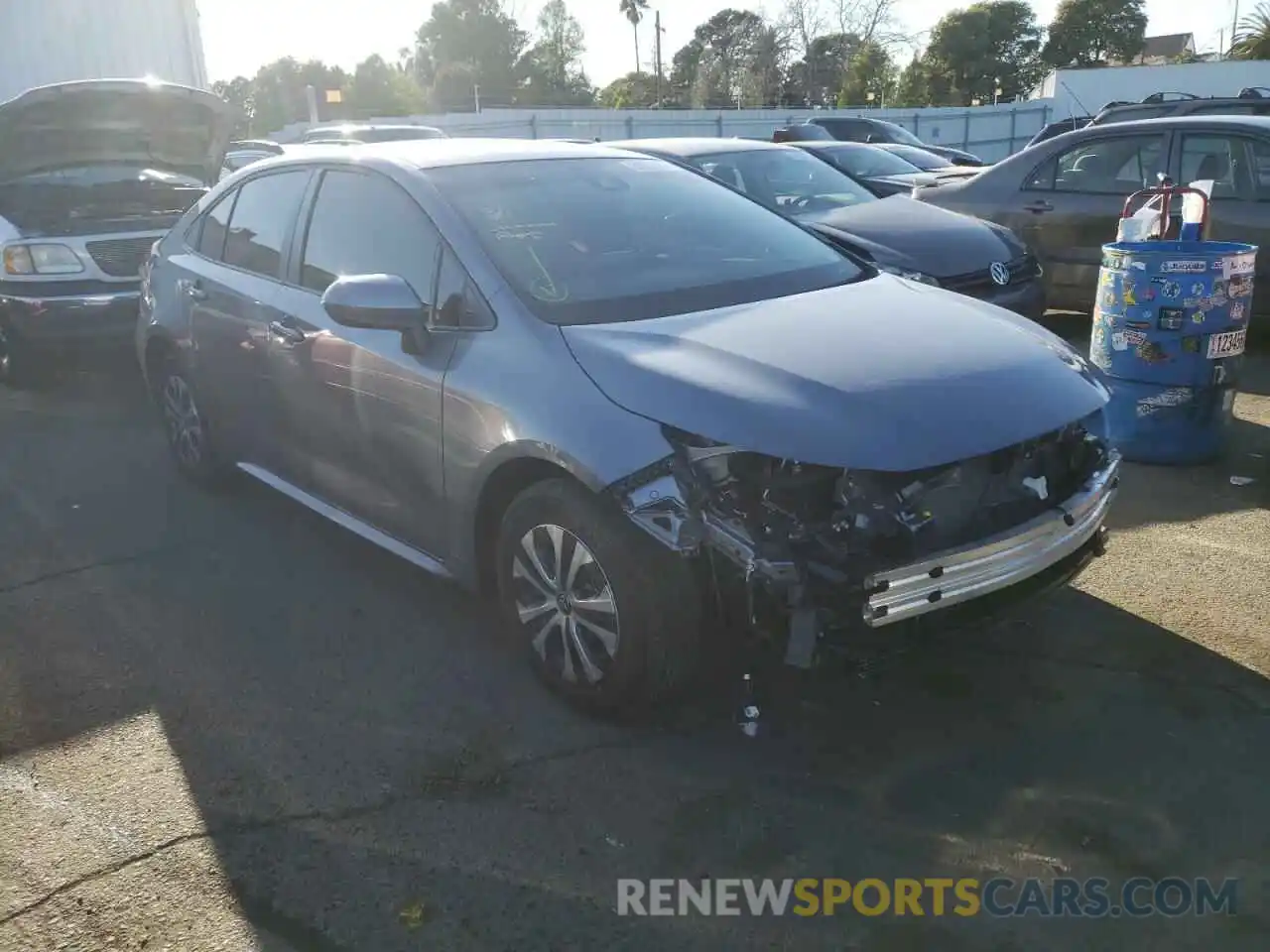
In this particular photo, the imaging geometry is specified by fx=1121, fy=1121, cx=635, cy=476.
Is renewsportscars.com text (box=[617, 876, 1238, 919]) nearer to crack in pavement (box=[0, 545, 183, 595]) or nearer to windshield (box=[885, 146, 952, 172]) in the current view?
crack in pavement (box=[0, 545, 183, 595])

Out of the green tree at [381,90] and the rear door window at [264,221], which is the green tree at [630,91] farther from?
the rear door window at [264,221]

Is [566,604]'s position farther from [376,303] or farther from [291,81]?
[291,81]

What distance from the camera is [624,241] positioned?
4.04m

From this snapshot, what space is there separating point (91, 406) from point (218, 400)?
319 centimetres

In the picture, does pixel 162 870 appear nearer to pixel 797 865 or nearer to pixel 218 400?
pixel 797 865

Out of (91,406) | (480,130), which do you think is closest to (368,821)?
(91,406)

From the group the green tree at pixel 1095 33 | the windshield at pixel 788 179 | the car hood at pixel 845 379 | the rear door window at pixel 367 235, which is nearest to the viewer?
the car hood at pixel 845 379

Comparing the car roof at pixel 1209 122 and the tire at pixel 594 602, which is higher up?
the car roof at pixel 1209 122

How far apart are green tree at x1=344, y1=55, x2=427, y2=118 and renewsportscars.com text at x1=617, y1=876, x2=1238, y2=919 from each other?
5875cm

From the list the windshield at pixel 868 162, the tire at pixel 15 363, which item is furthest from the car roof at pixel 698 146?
the tire at pixel 15 363

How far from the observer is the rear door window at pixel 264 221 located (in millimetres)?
4645

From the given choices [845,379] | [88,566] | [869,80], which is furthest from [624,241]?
[869,80]

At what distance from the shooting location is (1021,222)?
27.7 feet

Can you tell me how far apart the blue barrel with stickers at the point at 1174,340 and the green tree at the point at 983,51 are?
170ft
